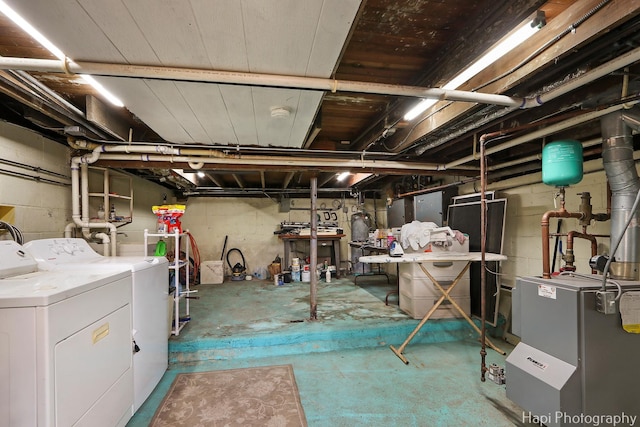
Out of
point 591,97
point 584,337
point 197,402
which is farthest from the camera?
point 197,402

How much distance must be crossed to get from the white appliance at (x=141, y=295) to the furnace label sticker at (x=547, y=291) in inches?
110

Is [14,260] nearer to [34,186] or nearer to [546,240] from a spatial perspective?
[34,186]

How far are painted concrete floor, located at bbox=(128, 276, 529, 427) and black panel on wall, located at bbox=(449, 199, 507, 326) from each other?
0.40 metres

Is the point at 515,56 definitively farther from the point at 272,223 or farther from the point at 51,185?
the point at 272,223

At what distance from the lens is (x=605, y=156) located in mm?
1827

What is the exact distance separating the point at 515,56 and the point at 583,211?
1523mm

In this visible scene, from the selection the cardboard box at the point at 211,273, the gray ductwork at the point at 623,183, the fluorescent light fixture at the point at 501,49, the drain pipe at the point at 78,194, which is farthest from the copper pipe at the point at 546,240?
the cardboard box at the point at 211,273

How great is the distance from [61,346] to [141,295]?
2.78 ft

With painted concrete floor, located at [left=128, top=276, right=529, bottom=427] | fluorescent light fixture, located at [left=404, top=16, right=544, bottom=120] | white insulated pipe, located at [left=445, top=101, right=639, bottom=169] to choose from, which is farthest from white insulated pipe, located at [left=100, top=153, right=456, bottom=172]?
painted concrete floor, located at [left=128, top=276, right=529, bottom=427]

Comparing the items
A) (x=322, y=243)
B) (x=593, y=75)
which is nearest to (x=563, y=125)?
(x=593, y=75)

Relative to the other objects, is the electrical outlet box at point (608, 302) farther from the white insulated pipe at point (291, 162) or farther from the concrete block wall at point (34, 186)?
the concrete block wall at point (34, 186)

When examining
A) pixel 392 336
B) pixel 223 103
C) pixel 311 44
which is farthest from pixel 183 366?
pixel 311 44

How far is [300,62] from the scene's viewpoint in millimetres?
1392

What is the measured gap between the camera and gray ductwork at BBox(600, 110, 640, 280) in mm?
1691
